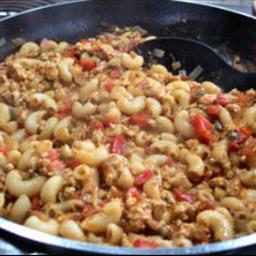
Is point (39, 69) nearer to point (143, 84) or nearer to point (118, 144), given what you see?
point (143, 84)

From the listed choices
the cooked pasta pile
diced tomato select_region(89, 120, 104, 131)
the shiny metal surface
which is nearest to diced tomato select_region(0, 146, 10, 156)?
the cooked pasta pile

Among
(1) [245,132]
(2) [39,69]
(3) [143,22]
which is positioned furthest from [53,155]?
(3) [143,22]

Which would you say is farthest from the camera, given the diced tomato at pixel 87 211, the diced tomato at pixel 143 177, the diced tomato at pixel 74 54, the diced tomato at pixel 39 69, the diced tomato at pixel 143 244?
the diced tomato at pixel 74 54

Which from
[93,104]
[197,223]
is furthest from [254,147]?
[93,104]

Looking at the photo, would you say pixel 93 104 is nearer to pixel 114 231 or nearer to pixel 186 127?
pixel 186 127

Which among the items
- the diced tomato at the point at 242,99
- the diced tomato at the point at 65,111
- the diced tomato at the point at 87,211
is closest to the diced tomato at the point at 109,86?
the diced tomato at the point at 65,111

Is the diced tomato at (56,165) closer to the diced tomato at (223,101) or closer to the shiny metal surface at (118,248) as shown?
the shiny metal surface at (118,248)

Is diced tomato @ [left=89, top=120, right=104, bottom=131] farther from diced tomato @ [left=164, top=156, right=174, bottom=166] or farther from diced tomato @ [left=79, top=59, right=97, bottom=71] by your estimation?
diced tomato @ [left=79, top=59, right=97, bottom=71]
